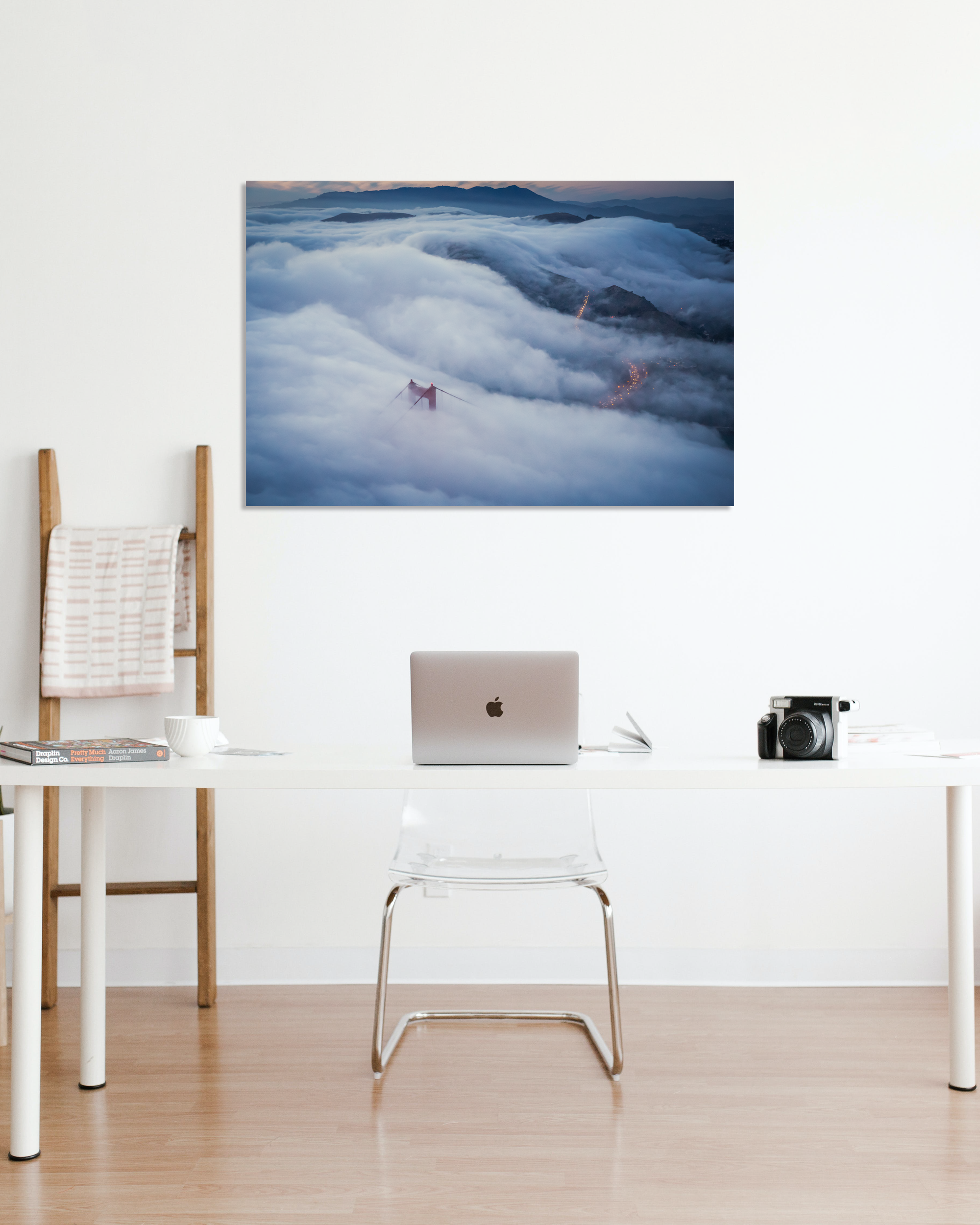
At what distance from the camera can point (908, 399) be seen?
2.64 metres

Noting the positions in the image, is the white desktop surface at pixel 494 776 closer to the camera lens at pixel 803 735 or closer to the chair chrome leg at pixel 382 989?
the camera lens at pixel 803 735

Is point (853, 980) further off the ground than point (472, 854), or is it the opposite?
point (472, 854)

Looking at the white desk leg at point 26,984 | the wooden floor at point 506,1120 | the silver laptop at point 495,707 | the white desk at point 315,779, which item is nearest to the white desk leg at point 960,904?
the white desk at point 315,779

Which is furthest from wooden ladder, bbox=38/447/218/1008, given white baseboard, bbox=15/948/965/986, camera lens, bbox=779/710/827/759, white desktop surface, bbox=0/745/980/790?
camera lens, bbox=779/710/827/759

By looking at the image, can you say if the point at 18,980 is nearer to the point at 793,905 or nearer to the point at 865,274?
the point at 793,905

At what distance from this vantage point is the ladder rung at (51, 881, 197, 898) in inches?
97.9

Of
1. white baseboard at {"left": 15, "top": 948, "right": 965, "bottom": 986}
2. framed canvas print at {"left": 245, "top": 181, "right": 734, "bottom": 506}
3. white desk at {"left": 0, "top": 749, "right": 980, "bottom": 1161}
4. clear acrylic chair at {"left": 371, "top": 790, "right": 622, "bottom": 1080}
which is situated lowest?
white baseboard at {"left": 15, "top": 948, "right": 965, "bottom": 986}

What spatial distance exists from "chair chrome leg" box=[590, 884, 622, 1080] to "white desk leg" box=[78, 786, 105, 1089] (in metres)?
0.96

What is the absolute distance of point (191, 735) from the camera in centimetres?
172

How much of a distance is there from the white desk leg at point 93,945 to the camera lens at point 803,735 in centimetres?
128

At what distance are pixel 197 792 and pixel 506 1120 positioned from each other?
1.17 meters

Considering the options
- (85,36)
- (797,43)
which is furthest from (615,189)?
(85,36)

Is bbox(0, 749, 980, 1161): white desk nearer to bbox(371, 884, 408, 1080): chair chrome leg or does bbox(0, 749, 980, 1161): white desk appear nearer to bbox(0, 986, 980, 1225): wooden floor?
bbox(0, 986, 980, 1225): wooden floor

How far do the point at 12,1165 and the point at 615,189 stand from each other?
2.53 m
